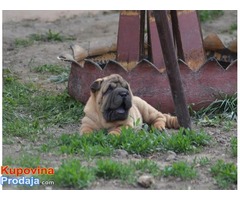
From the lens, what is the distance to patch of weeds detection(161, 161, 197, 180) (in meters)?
6.82

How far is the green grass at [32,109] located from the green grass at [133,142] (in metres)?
0.84

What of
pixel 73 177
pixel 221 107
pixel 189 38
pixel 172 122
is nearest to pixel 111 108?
pixel 172 122

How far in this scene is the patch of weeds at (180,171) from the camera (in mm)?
6816

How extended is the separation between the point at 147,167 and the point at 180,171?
1.05 ft

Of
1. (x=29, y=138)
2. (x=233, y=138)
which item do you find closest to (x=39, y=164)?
(x=29, y=138)

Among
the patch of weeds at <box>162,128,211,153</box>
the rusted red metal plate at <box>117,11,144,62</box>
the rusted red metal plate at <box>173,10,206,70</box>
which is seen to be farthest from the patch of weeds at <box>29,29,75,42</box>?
the patch of weeds at <box>162,128,211,153</box>

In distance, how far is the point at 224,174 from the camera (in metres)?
6.77

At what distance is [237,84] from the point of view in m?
9.48

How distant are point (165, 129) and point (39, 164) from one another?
2.07 meters

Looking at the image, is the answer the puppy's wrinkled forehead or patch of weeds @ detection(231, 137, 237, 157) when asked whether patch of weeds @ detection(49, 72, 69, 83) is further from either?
patch of weeds @ detection(231, 137, 237, 157)

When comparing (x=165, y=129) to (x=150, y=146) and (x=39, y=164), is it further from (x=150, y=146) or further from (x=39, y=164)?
(x=39, y=164)

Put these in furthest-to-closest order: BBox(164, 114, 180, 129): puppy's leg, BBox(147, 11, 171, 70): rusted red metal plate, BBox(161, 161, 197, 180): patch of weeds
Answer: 1. BBox(147, 11, 171, 70): rusted red metal plate
2. BBox(164, 114, 180, 129): puppy's leg
3. BBox(161, 161, 197, 180): patch of weeds

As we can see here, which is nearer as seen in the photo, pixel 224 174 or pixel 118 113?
pixel 224 174

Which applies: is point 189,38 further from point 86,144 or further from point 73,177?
point 73,177
